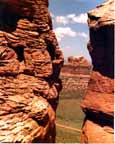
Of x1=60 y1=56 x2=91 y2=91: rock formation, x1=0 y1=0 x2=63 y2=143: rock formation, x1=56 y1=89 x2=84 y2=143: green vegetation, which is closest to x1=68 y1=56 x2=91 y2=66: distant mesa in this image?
x1=60 y1=56 x2=91 y2=91: rock formation

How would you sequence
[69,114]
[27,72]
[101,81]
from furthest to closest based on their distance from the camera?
[69,114], [27,72], [101,81]

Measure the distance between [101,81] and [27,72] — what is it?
4370 millimetres

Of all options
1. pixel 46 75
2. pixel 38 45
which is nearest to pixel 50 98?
pixel 46 75

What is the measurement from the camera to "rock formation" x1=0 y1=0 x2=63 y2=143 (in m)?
21.3

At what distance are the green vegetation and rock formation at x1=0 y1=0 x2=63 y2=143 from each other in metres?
39.5

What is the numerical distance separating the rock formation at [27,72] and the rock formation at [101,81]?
2465 mm

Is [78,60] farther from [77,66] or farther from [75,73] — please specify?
[75,73]

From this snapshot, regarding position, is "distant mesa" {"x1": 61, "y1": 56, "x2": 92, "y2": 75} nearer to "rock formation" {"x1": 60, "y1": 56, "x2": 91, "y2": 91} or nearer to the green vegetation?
"rock formation" {"x1": 60, "y1": 56, "x2": 91, "y2": 91}

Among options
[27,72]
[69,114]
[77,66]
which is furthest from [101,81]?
[77,66]

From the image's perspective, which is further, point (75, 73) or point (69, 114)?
point (75, 73)

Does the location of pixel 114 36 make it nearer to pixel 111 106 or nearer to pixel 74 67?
pixel 111 106

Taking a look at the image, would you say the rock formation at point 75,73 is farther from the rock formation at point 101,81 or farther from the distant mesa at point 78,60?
the rock formation at point 101,81

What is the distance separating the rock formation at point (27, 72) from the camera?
21.3m

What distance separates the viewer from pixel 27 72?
2398 cm
